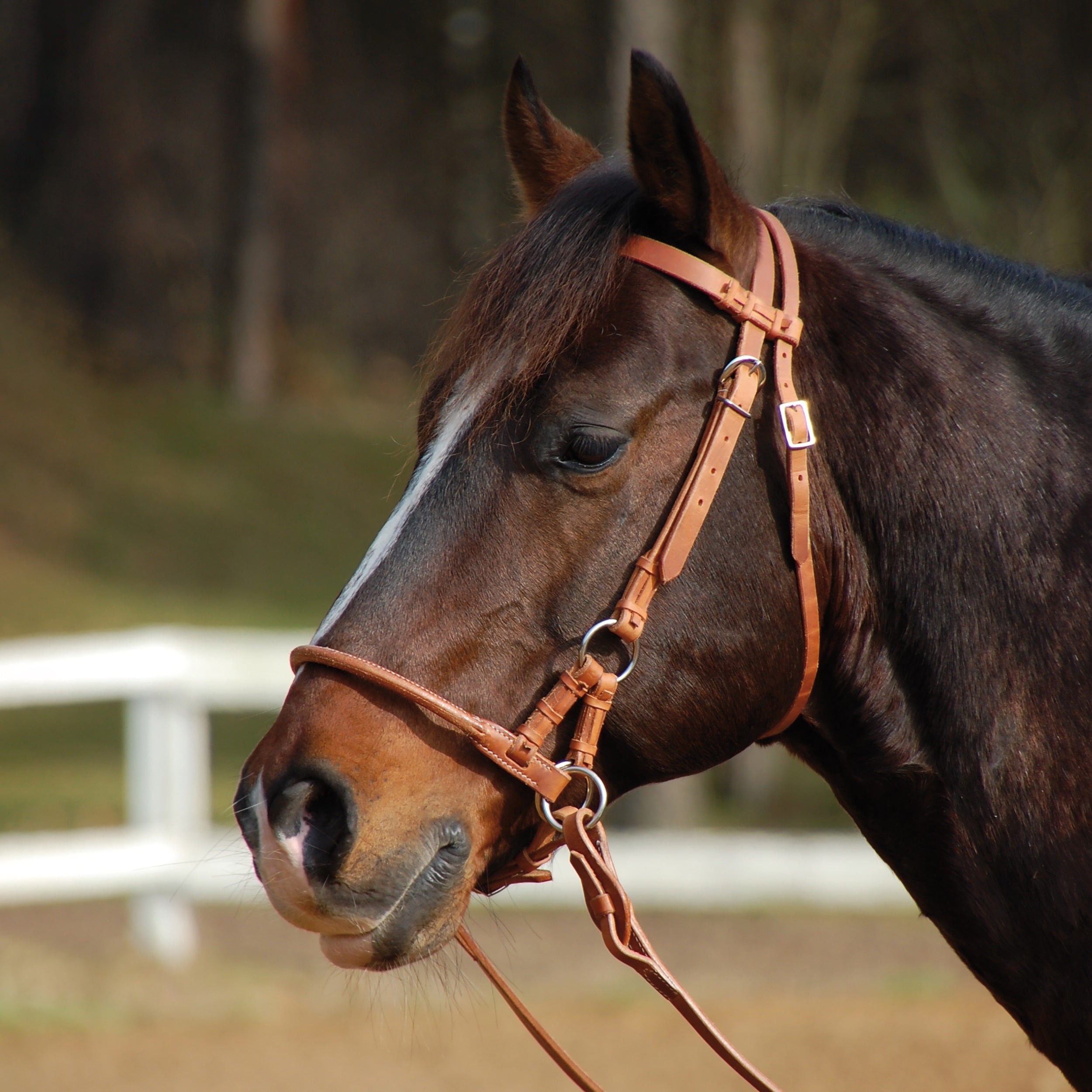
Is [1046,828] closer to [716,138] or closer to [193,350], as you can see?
[716,138]

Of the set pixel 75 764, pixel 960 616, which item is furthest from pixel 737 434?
pixel 75 764

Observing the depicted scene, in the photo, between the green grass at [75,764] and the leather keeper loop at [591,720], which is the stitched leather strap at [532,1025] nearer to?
the leather keeper loop at [591,720]

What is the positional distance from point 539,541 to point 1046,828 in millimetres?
853

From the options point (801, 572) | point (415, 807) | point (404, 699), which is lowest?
point (415, 807)

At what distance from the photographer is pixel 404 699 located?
5.60ft

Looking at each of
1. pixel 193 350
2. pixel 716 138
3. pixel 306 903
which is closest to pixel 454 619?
pixel 306 903

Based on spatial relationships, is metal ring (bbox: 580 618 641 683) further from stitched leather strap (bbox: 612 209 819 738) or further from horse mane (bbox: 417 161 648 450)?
horse mane (bbox: 417 161 648 450)

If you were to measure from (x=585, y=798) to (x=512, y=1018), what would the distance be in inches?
170

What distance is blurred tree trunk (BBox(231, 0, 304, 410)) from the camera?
20484 millimetres

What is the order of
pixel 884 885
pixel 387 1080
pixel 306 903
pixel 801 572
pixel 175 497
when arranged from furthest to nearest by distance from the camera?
1. pixel 175 497
2. pixel 884 885
3. pixel 387 1080
4. pixel 801 572
5. pixel 306 903

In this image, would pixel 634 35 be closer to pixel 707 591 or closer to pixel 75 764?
pixel 707 591

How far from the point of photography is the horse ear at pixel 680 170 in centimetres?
171

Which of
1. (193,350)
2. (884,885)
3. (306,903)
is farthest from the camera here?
(193,350)

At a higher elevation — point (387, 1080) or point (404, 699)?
point (404, 699)
